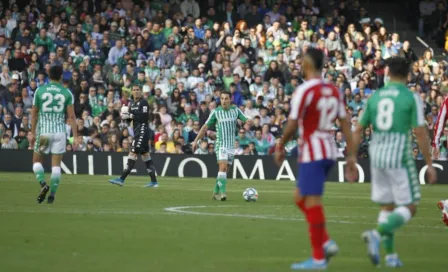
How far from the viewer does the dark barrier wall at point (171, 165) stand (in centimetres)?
3067

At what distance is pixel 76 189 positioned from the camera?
22.7m

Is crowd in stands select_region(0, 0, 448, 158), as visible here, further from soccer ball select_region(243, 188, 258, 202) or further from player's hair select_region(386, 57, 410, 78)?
player's hair select_region(386, 57, 410, 78)

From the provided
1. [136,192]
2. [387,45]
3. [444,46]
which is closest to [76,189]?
[136,192]

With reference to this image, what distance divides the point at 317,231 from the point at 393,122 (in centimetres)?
159

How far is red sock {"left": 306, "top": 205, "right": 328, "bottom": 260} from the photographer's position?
9.70 m

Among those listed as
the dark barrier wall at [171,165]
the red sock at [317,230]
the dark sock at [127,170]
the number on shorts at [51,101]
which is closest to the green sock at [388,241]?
the red sock at [317,230]

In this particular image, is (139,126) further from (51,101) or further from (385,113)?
(385,113)

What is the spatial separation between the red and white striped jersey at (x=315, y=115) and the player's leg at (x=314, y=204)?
0.09 m

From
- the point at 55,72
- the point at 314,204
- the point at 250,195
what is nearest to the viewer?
the point at 314,204

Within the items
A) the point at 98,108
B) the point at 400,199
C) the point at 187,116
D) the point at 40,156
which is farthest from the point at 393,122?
the point at 98,108

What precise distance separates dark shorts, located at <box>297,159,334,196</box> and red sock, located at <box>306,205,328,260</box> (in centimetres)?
16

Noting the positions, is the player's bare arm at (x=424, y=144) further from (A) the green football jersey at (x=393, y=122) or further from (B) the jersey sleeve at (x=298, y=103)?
(B) the jersey sleeve at (x=298, y=103)

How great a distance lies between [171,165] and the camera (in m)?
31.2

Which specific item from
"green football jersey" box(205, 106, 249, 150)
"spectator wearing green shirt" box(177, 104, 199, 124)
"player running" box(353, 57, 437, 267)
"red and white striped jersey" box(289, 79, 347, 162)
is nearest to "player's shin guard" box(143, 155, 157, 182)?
"green football jersey" box(205, 106, 249, 150)
